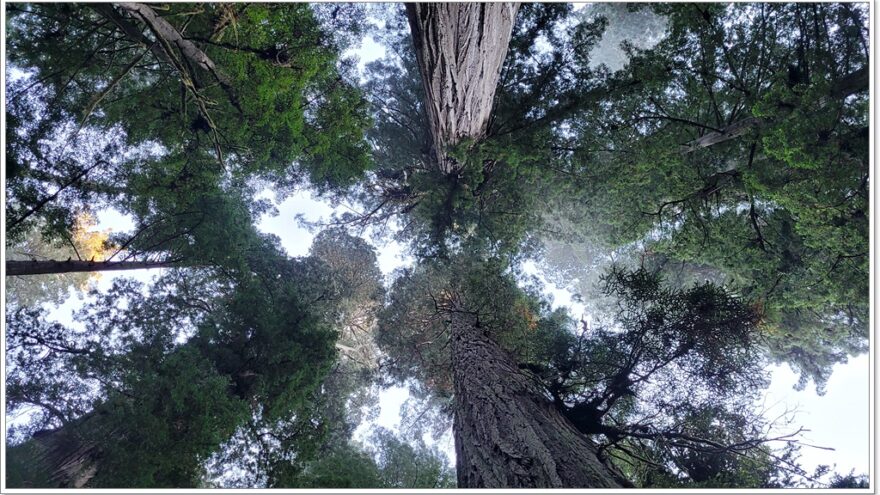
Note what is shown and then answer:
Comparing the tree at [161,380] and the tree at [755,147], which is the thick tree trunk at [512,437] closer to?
the tree at [161,380]

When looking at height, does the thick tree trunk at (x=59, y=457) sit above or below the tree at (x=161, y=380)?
below

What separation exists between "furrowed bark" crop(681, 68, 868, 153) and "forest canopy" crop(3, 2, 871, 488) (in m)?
0.03

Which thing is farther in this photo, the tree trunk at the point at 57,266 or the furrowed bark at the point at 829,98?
the tree trunk at the point at 57,266

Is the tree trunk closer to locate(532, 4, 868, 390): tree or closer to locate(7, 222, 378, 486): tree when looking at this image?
locate(7, 222, 378, 486): tree

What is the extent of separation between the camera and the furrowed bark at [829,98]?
4.13 meters

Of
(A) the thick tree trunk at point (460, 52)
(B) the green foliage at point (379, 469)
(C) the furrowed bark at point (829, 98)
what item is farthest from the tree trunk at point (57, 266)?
(C) the furrowed bark at point (829, 98)

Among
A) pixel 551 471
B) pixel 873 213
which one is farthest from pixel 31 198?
pixel 873 213

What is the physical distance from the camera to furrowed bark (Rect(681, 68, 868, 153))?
4.13 meters

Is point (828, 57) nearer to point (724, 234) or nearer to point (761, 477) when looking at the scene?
point (724, 234)

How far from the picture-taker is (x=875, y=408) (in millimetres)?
3711

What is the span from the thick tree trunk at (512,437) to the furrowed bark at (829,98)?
446 centimetres

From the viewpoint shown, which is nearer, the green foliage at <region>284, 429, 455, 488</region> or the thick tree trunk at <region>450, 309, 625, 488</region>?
the thick tree trunk at <region>450, 309, 625, 488</region>

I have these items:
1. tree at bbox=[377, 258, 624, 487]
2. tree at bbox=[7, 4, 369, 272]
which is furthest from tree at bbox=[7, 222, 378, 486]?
tree at bbox=[377, 258, 624, 487]

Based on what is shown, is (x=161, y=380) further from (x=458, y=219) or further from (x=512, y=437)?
(x=458, y=219)
